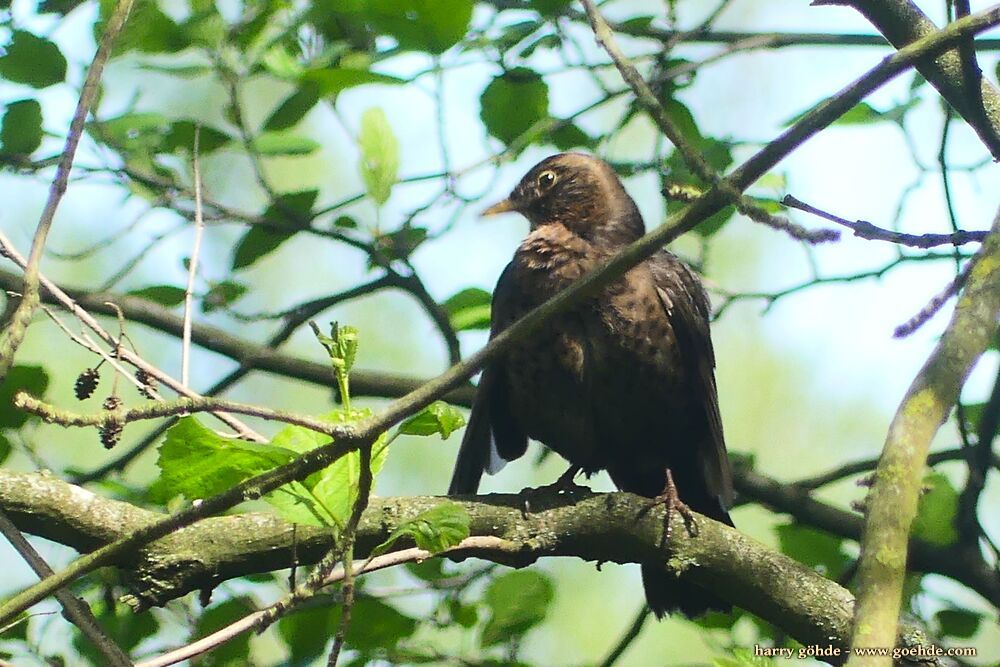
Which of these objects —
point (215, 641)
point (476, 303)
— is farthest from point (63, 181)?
point (476, 303)

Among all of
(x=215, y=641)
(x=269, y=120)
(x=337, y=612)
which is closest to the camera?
(x=215, y=641)

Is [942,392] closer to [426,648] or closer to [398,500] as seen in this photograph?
[398,500]

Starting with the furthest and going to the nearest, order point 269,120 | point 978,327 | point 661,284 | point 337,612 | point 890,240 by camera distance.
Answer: point 661,284
point 269,120
point 337,612
point 890,240
point 978,327

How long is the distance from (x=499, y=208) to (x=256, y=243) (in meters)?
1.29

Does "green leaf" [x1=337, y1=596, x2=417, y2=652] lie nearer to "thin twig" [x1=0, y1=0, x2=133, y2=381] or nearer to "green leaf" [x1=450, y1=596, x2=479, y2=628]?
"green leaf" [x1=450, y1=596, x2=479, y2=628]

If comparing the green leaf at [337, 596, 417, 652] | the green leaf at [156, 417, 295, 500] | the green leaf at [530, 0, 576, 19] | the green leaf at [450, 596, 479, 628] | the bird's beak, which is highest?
the bird's beak

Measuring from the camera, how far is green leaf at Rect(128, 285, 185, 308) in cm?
422

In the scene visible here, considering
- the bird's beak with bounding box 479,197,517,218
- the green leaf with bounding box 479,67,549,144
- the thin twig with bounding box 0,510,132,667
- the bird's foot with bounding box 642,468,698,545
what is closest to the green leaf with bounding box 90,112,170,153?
the green leaf with bounding box 479,67,549,144

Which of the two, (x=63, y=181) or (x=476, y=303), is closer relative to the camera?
(x=63, y=181)

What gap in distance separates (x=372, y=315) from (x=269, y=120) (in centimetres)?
876

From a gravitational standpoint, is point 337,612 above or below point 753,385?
below

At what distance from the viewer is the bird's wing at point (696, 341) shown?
438cm

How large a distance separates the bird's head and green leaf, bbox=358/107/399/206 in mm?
1433

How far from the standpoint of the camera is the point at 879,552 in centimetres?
192
